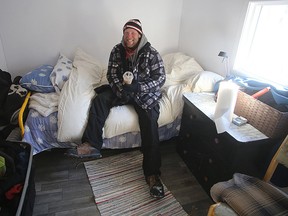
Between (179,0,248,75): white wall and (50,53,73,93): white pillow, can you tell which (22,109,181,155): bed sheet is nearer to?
(50,53,73,93): white pillow

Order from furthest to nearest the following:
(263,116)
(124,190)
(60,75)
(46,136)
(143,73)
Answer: (60,75) → (143,73) → (46,136) → (124,190) → (263,116)

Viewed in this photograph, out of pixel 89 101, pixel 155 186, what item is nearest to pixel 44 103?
pixel 89 101

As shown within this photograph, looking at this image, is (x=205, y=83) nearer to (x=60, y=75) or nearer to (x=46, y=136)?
(x=60, y=75)

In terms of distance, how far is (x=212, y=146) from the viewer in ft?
5.07

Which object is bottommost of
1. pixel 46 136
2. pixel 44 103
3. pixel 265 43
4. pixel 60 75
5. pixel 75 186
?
pixel 75 186

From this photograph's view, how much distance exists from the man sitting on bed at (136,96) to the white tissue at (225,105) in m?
0.55

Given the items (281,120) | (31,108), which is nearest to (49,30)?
(31,108)

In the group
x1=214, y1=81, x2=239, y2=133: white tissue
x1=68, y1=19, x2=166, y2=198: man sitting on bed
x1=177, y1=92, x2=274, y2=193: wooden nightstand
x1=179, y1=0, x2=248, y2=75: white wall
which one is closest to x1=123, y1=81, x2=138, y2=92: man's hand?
x1=68, y1=19, x2=166, y2=198: man sitting on bed

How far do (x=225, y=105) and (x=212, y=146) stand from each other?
0.34 meters

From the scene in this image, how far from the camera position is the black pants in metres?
1.69

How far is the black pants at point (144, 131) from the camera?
169 centimetres

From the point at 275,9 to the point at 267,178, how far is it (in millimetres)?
1358

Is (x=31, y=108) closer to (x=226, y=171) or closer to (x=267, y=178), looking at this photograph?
(x=226, y=171)

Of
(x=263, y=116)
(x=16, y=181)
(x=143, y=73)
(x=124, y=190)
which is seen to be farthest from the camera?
(x=143, y=73)
